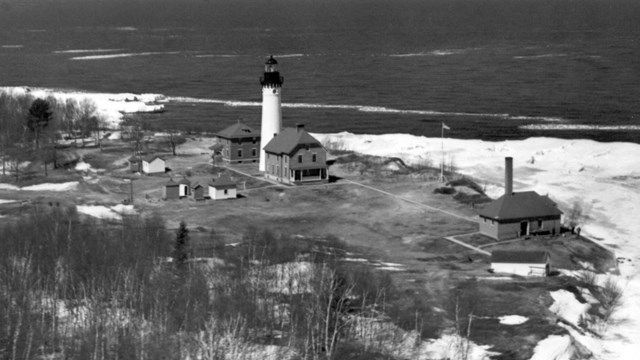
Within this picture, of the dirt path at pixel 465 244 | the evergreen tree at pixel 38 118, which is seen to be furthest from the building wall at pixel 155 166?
the dirt path at pixel 465 244

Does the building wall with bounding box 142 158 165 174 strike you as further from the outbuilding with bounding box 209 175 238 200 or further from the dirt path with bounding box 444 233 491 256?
the dirt path with bounding box 444 233 491 256

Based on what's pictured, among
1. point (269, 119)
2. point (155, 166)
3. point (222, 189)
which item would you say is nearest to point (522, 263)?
point (222, 189)

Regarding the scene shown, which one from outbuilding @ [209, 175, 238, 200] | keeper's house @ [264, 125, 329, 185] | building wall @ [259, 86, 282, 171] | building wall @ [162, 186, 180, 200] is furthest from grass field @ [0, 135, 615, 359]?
building wall @ [259, 86, 282, 171]

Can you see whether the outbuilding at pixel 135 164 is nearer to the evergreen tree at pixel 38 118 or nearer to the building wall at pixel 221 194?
the building wall at pixel 221 194

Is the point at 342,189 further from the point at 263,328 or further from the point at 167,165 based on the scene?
the point at 263,328

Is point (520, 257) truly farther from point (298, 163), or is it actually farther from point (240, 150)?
point (240, 150)

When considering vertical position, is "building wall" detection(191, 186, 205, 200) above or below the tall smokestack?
below
